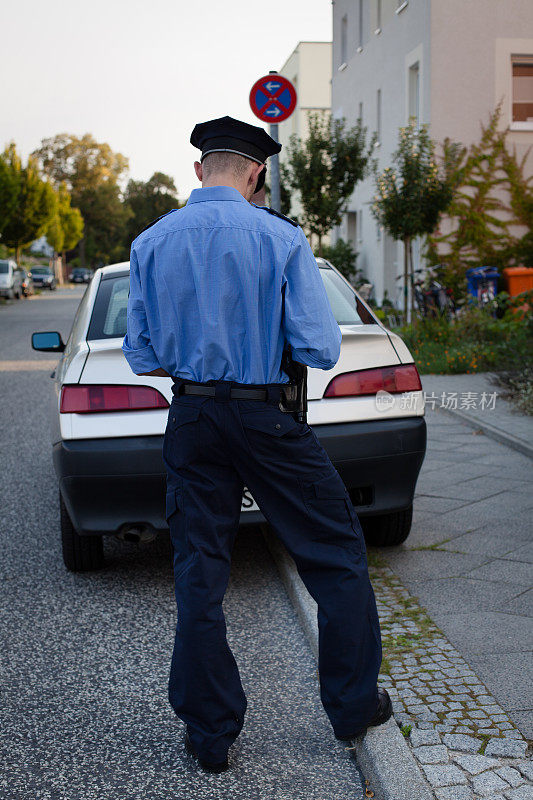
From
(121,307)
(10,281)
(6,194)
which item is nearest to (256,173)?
(121,307)

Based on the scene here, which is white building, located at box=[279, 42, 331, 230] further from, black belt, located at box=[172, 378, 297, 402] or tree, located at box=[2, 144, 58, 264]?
black belt, located at box=[172, 378, 297, 402]

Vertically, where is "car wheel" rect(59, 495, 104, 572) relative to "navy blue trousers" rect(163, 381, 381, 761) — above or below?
below

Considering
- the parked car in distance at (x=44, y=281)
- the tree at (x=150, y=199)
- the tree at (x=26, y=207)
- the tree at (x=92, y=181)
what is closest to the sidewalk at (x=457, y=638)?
the tree at (x=26, y=207)

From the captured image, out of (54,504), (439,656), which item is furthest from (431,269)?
(439,656)

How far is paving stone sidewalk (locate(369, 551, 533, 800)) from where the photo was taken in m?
2.61

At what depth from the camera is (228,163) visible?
276 centimetres

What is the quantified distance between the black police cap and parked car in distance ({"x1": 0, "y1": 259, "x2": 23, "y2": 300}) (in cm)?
3900

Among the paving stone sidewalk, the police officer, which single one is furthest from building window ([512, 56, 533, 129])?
the police officer

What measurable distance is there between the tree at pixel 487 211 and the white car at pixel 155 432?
13.6 m

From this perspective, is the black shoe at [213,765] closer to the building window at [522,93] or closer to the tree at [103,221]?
the building window at [522,93]

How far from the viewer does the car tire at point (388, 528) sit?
4852 mm

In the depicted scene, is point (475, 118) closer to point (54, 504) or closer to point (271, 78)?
point (271, 78)

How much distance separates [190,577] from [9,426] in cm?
716

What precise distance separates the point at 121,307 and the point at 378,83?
1971cm
